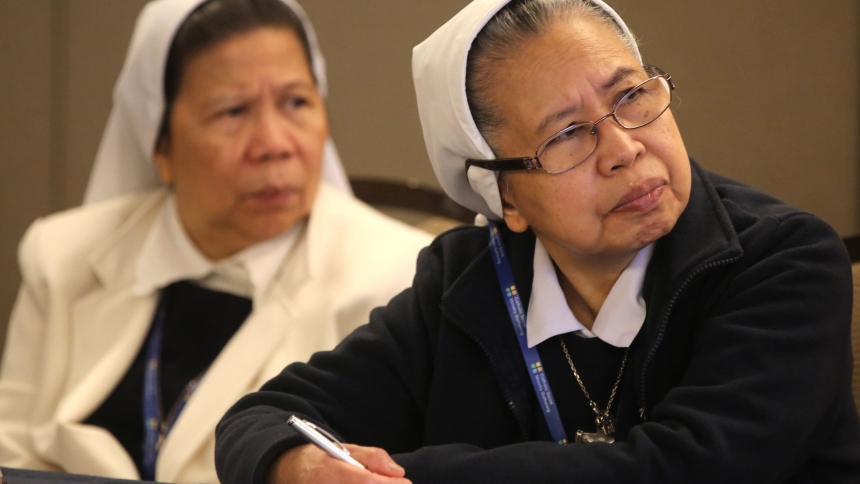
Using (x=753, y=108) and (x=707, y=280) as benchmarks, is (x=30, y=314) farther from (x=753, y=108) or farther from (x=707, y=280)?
(x=753, y=108)

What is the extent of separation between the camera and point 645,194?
1404mm

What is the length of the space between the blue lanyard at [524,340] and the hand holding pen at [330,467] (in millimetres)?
325

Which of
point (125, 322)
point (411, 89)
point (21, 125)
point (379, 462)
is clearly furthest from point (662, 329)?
point (21, 125)

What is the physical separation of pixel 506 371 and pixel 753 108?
2.17 metres

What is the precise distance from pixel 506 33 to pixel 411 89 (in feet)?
8.66

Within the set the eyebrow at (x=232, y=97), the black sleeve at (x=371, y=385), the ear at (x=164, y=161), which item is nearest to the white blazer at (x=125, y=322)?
the ear at (x=164, y=161)

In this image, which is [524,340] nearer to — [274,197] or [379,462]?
[379,462]

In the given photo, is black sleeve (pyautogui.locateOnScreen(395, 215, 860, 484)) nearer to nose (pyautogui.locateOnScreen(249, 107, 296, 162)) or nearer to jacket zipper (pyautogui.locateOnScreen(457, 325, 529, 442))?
jacket zipper (pyautogui.locateOnScreen(457, 325, 529, 442))

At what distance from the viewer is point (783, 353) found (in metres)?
1.25

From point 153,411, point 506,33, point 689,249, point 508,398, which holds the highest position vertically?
point 506,33

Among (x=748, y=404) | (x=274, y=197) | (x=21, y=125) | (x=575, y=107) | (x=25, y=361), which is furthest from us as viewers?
(x=21, y=125)

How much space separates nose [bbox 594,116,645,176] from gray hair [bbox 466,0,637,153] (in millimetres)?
178

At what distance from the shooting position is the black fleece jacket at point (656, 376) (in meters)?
1.22

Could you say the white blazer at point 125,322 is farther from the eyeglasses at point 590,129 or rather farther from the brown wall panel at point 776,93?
the brown wall panel at point 776,93
